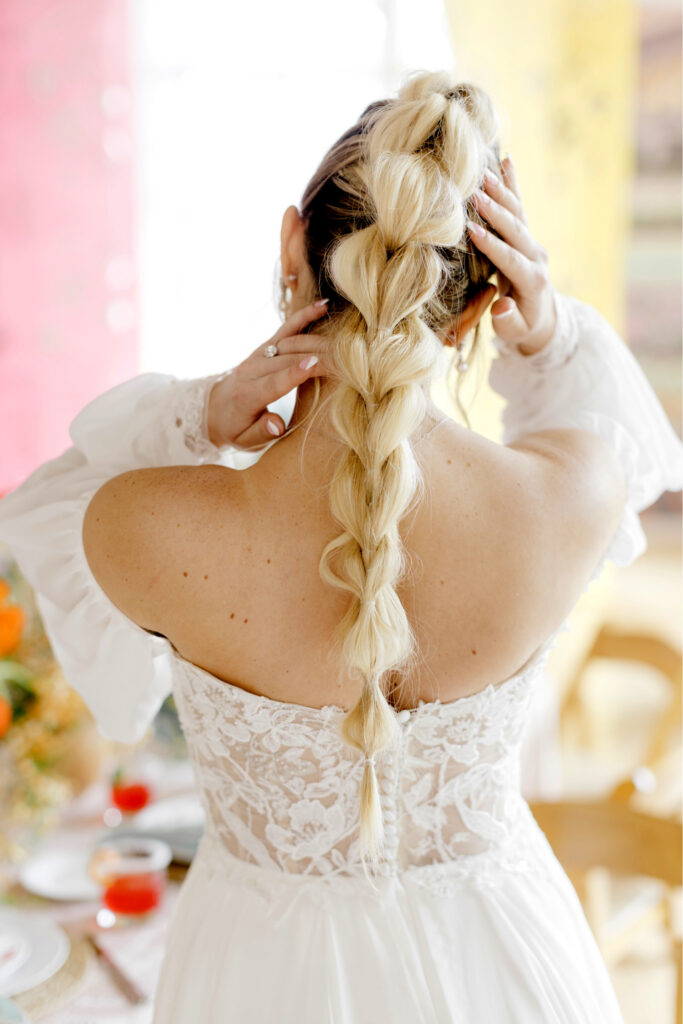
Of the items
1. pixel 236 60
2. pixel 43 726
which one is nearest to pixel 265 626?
pixel 43 726

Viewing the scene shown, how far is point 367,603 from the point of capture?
80 cm

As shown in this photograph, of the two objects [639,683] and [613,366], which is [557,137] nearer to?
[613,366]

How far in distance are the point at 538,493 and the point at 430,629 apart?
164 millimetres

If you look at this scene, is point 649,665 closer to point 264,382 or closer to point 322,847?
point 322,847

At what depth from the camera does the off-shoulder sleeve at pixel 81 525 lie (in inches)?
39.2

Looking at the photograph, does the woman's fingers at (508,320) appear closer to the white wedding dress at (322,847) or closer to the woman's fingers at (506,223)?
the woman's fingers at (506,223)

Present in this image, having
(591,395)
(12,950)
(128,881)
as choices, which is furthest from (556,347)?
(12,950)

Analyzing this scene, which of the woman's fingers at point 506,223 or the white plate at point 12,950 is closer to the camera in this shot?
the woman's fingers at point 506,223

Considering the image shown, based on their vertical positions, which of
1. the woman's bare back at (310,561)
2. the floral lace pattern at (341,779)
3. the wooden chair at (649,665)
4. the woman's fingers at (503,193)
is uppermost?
the woman's fingers at (503,193)

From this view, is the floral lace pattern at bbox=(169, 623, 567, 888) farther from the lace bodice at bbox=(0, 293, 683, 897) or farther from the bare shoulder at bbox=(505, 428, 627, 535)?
the bare shoulder at bbox=(505, 428, 627, 535)

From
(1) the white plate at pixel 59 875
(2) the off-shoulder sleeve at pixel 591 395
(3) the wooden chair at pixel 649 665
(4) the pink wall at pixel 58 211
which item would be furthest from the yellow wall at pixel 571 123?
(1) the white plate at pixel 59 875

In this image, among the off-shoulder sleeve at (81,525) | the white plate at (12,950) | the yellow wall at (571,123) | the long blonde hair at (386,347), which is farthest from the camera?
the yellow wall at (571,123)

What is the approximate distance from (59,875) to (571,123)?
2888 mm

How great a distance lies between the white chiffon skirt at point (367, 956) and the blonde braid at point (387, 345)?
230mm
